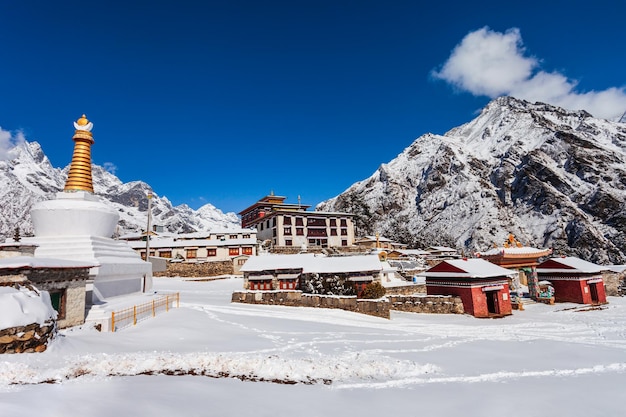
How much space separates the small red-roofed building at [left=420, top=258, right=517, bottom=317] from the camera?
2650 centimetres

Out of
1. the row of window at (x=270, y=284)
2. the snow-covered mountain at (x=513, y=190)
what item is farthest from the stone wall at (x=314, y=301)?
the snow-covered mountain at (x=513, y=190)

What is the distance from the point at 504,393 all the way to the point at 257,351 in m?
6.81

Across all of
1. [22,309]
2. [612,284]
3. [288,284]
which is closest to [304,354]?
[22,309]

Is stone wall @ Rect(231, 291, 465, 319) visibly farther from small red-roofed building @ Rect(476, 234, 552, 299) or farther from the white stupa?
small red-roofed building @ Rect(476, 234, 552, 299)

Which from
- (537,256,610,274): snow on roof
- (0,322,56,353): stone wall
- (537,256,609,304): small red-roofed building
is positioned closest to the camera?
(0,322,56,353): stone wall

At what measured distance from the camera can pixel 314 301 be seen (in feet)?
81.4

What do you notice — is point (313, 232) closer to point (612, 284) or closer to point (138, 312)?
point (612, 284)

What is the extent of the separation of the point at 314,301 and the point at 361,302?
3442mm

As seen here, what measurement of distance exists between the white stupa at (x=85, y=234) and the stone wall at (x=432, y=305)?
62.5ft

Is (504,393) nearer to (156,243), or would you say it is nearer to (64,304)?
(64,304)

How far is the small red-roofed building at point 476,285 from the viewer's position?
86.9 feet

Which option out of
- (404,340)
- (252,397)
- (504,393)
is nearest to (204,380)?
(252,397)

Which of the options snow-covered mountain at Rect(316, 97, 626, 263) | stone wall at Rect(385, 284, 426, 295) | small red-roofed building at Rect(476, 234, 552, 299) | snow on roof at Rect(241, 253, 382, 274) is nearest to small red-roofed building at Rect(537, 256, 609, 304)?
small red-roofed building at Rect(476, 234, 552, 299)

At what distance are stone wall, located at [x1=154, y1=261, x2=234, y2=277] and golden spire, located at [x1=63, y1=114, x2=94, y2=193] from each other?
26918mm
